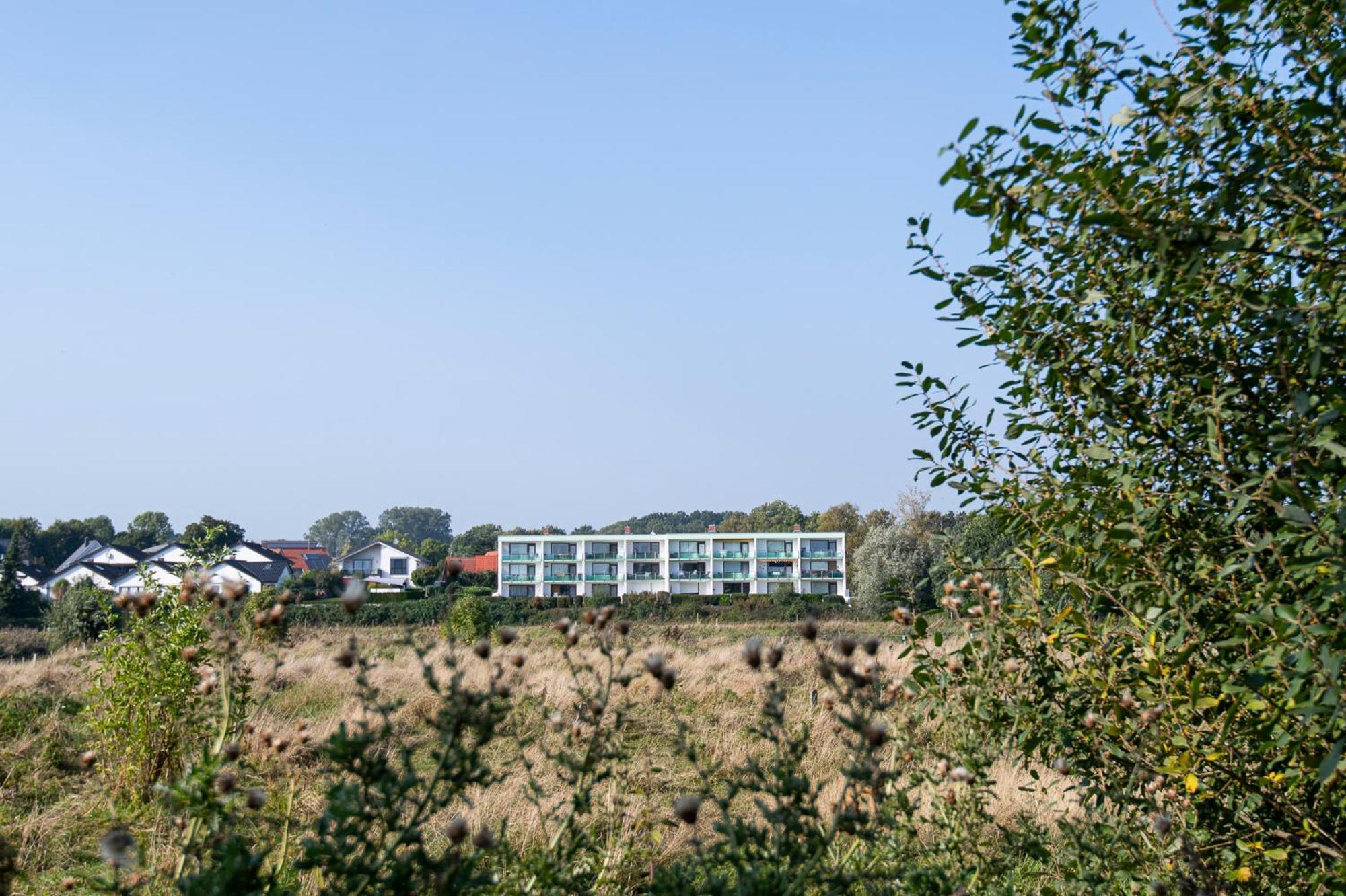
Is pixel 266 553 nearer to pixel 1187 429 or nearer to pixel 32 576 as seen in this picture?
pixel 32 576

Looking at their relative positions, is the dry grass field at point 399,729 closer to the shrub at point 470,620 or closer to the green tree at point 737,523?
the shrub at point 470,620

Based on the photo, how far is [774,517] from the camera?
90688 millimetres

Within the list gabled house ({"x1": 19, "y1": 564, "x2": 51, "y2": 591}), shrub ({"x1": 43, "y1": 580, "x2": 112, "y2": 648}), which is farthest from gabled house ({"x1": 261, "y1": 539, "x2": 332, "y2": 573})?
shrub ({"x1": 43, "y1": 580, "x2": 112, "y2": 648})

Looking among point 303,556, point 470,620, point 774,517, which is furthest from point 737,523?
point 470,620

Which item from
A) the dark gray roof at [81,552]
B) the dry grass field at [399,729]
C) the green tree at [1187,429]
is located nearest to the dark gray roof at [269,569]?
the dark gray roof at [81,552]

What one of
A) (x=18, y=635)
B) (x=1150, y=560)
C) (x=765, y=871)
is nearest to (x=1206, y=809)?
(x=1150, y=560)

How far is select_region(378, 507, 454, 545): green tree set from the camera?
141625mm

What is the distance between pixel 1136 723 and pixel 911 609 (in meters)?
0.79

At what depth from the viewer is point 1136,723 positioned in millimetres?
2609

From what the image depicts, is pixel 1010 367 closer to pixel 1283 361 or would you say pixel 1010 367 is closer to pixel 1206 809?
pixel 1283 361

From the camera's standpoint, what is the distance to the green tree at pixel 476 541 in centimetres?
8782

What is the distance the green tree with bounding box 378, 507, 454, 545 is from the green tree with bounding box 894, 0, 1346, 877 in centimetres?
14105

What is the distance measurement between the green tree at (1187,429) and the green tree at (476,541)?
77914 mm

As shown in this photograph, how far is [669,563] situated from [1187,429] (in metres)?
66.2
